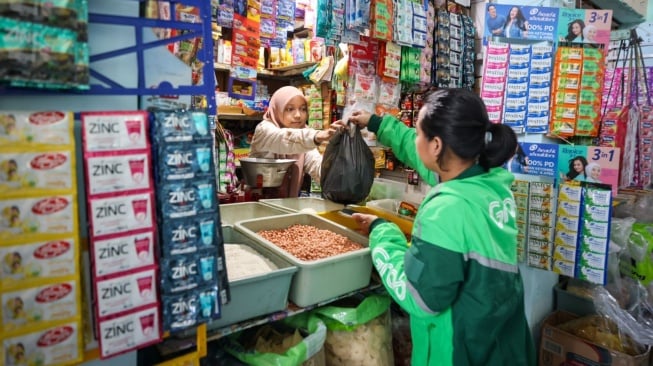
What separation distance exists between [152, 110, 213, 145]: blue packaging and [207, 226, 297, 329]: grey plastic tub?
52cm

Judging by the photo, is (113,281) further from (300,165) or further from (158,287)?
(300,165)

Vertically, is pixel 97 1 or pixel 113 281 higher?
pixel 97 1

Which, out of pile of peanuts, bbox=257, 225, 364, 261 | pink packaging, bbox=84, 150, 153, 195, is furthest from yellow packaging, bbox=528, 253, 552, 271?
pink packaging, bbox=84, 150, 153, 195

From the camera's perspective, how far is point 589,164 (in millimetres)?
2438

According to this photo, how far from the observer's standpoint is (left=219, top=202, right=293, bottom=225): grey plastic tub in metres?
2.36

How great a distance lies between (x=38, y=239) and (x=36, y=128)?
251 millimetres

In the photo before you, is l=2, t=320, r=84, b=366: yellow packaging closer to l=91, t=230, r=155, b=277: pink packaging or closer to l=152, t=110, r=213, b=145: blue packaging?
l=91, t=230, r=155, b=277: pink packaging

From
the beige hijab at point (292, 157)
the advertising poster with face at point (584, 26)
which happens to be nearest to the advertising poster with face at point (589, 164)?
the advertising poster with face at point (584, 26)

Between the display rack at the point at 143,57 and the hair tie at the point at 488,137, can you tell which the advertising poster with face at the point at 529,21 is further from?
the display rack at the point at 143,57

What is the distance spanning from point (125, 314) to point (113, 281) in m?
0.09

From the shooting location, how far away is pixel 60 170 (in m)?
0.93

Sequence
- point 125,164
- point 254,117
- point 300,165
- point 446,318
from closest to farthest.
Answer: point 125,164
point 446,318
point 300,165
point 254,117

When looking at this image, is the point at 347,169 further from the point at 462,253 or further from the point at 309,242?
the point at 462,253

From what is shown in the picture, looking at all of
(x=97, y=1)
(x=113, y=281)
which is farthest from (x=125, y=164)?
(x=97, y=1)
